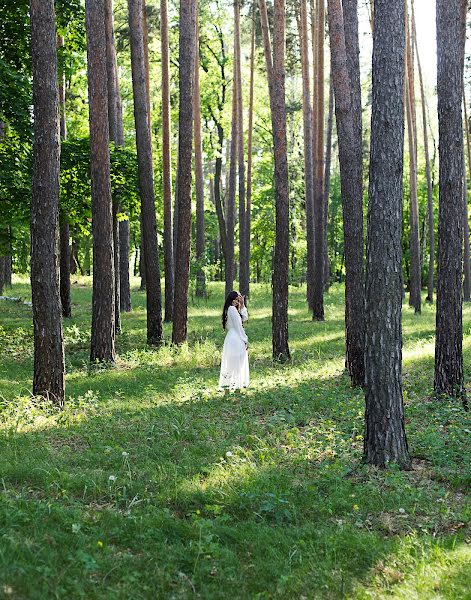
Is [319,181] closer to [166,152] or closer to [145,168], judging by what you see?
[166,152]

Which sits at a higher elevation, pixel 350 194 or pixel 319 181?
pixel 319 181

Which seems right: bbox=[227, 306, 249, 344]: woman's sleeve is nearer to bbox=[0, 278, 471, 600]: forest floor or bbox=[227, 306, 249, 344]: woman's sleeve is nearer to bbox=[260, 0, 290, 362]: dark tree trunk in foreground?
bbox=[0, 278, 471, 600]: forest floor

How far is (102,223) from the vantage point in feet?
44.2

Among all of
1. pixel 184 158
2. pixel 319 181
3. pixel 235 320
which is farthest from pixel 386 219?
pixel 319 181

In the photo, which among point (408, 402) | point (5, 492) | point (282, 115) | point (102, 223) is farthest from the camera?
point (282, 115)

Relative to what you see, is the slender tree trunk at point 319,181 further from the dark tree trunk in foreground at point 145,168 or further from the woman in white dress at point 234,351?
the woman in white dress at point 234,351

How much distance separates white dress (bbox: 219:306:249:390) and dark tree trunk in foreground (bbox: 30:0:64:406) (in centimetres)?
368

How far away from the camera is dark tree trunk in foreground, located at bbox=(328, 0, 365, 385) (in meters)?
11.9

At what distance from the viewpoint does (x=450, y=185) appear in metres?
10.8

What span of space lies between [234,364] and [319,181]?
1406cm

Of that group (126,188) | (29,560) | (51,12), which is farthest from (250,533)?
(126,188)

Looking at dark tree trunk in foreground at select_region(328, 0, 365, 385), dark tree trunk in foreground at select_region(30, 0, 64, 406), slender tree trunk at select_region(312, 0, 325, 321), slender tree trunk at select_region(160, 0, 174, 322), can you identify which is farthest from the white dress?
slender tree trunk at select_region(312, 0, 325, 321)

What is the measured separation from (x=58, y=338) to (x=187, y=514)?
4385mm

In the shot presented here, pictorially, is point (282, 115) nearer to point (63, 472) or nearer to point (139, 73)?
point (139, 73)
